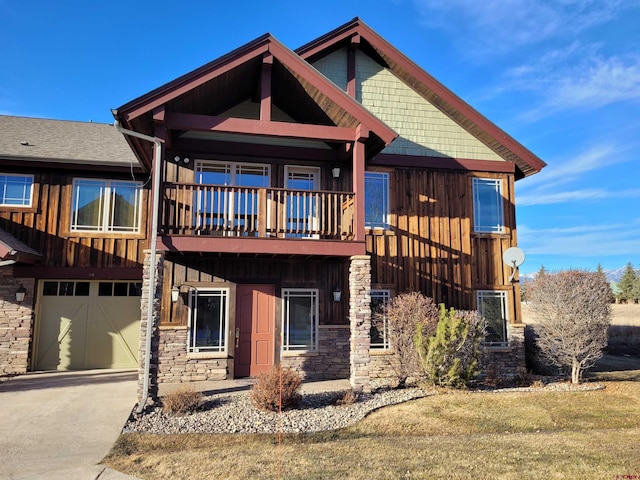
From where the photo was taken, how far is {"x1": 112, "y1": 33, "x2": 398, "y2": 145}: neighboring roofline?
884cm

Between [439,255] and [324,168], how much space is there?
374 cm

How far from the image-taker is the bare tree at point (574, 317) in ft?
33.8

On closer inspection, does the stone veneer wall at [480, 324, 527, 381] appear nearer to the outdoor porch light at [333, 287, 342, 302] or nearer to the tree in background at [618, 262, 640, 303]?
the outdoor porch light at [333, 287, 342, 302]

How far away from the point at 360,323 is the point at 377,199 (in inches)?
153

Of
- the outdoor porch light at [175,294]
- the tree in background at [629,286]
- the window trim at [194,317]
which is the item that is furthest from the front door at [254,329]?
the tree in background at [629,286]

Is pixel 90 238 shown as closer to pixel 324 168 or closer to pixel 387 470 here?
pixel 324 168

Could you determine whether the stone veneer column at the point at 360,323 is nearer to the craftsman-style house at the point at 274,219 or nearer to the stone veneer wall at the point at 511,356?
the craftsman-style house at the point at 274,219

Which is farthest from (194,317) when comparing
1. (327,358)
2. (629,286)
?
(629,286)

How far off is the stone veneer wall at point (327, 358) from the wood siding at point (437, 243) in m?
1.65

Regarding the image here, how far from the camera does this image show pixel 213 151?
10922 mm

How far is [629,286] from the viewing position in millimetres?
52250

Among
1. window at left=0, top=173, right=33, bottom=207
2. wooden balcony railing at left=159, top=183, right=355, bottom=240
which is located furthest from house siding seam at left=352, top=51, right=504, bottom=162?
window at left=0, top=173, right=33, bottom=207

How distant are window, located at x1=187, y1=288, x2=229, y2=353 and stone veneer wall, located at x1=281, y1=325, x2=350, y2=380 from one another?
1613mm

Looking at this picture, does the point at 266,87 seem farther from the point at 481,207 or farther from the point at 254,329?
the point at 481,207
